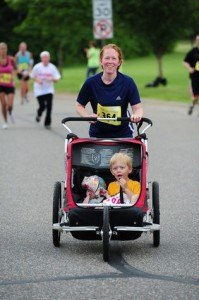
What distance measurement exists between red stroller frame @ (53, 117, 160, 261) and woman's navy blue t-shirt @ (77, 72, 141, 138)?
408 millimetres

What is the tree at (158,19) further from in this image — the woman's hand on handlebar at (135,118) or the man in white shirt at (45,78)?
the woman's hand on handlebar at (135,118)

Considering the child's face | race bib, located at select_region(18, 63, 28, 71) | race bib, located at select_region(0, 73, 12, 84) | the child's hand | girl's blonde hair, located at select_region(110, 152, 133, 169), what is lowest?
the child's hand

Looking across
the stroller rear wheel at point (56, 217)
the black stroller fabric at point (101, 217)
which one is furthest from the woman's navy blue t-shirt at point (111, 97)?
the black stroller fabric at point (101, 217)

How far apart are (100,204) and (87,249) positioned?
0.55m

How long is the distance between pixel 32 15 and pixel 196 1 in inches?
Result: 370

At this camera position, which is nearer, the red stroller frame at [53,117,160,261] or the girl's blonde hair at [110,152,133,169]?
the red stroller frame at [53,117,160,261]

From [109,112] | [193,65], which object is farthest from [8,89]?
[109,112]

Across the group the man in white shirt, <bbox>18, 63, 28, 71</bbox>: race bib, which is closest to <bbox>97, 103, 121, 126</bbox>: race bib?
the man in white shirt

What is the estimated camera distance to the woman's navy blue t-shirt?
945 centimetres

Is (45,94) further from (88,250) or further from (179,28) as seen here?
(179,28)

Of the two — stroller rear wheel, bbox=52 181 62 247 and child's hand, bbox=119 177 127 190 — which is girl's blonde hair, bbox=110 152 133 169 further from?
stroller rear wheel, bbox=52 181 62 247

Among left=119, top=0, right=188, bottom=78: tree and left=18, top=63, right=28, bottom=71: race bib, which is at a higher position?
left=119, top=0, right=188, bottom=78: tree

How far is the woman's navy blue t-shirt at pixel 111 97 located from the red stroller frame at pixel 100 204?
16.1 inches

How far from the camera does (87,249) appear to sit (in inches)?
357
